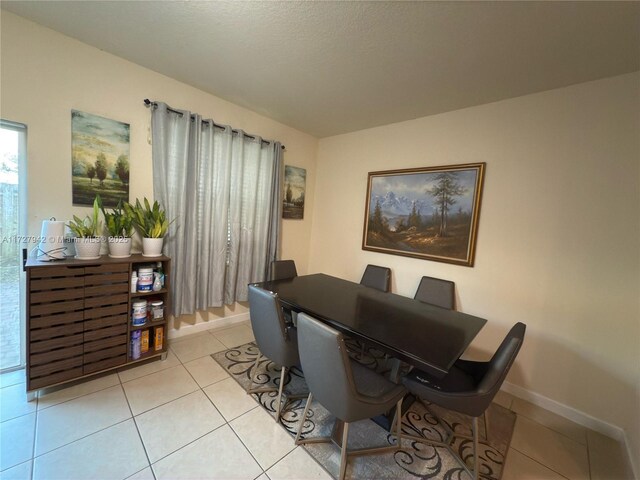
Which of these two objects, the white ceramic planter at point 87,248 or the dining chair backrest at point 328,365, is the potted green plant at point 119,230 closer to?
the white ceramic planter at point 87,248

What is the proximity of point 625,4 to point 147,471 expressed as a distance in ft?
11.4

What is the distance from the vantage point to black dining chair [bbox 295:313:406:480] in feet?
3.76

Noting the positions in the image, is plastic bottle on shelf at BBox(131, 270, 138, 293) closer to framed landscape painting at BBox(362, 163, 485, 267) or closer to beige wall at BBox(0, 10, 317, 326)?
beige wall at BBox(0, 10, 317, 326)

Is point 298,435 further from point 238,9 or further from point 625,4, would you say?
point 625,4

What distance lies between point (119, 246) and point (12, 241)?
70cm

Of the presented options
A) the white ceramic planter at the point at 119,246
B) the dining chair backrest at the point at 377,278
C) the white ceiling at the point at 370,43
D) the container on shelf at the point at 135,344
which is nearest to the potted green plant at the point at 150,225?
the white ceramic planter at the point at 119,246

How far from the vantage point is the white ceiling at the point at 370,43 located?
136cm

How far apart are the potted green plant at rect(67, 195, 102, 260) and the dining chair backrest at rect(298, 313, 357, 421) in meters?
1.75

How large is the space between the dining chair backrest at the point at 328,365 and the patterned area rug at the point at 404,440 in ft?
1.54

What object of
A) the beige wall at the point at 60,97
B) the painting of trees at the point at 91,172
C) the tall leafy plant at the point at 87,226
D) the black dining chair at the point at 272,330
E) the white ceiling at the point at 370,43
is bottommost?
the black dining chair at the point at 272,330

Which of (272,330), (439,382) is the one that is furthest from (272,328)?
(439,382)

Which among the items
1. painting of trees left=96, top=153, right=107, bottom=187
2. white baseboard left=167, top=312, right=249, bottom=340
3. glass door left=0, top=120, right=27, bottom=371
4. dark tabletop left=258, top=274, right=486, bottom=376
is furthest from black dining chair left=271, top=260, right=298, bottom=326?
glass door left=0, top=120, right=27, bottom=371

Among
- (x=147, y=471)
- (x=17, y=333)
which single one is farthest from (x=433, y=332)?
(x=17, y=333)

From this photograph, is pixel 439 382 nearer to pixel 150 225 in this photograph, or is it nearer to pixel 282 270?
pixel 282 270
